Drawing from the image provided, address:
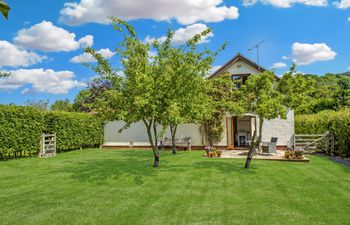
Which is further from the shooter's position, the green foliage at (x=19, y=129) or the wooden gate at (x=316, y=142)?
the wooden gate at (x=316, y=142)

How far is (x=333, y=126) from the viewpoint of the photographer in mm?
18109

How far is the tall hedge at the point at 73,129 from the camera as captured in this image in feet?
66.3

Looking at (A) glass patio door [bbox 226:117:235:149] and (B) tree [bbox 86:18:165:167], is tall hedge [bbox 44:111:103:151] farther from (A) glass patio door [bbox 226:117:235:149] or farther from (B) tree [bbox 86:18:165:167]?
(A) glass patio door [bbox 226:117:235:149]

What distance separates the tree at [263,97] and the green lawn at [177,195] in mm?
2520

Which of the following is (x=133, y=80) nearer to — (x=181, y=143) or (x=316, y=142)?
(x=181, y=143)

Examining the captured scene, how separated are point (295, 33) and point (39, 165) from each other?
63.8 ft

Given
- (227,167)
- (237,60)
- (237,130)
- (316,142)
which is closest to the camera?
(227,167)

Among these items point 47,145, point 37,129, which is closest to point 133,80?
point 37,129

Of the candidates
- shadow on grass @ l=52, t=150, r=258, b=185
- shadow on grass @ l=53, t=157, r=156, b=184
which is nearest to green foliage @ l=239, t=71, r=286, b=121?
shadow on grass @ l=52, t=150, r=258, b=185

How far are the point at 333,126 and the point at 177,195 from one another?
46.6 ft

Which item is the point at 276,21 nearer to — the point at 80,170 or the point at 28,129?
the point at 80,170

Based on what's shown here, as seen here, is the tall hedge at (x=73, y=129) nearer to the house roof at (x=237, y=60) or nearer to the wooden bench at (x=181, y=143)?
the wooden bench at (x=181, y=143)

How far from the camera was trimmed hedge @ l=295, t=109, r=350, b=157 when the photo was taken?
16141 millimetres

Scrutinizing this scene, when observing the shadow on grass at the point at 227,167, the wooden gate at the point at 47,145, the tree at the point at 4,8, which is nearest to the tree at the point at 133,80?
the shadow on grass at the point at 227,167
